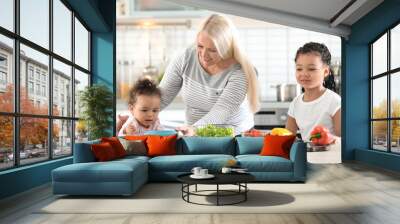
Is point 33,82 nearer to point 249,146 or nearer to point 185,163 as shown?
point 185,163

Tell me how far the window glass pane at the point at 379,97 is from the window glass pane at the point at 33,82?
615cm

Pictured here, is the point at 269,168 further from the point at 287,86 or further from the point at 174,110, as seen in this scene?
the point at 287,86

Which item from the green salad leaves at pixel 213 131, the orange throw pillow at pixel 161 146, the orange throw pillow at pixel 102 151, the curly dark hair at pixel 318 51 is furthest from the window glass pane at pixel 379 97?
the orange throw pillow at pixel 102 151

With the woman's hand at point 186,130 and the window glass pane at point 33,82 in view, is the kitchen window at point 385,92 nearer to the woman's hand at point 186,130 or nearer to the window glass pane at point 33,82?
the woman's hand at point 186,130

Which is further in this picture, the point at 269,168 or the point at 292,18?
the point at 292,18

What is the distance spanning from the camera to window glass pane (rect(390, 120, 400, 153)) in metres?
7.80

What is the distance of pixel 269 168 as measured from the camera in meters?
5.84

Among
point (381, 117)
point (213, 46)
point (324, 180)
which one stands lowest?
point (324, 180)

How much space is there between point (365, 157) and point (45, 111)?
615cm

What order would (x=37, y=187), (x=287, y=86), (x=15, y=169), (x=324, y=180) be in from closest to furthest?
(x=15, y=169) → (x=37, y=187) → (x=324, y=180) → (x=287, y=86)

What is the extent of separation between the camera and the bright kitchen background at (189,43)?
10.1 meters

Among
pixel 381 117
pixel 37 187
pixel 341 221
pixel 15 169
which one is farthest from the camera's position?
pixel 381 117

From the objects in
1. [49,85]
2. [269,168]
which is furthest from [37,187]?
[269,168]

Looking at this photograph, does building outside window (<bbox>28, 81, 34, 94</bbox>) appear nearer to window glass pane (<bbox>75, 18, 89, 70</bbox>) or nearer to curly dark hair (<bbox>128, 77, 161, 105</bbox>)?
window glass pane (<bbox>75, 18, 89, 70</bbox>)
